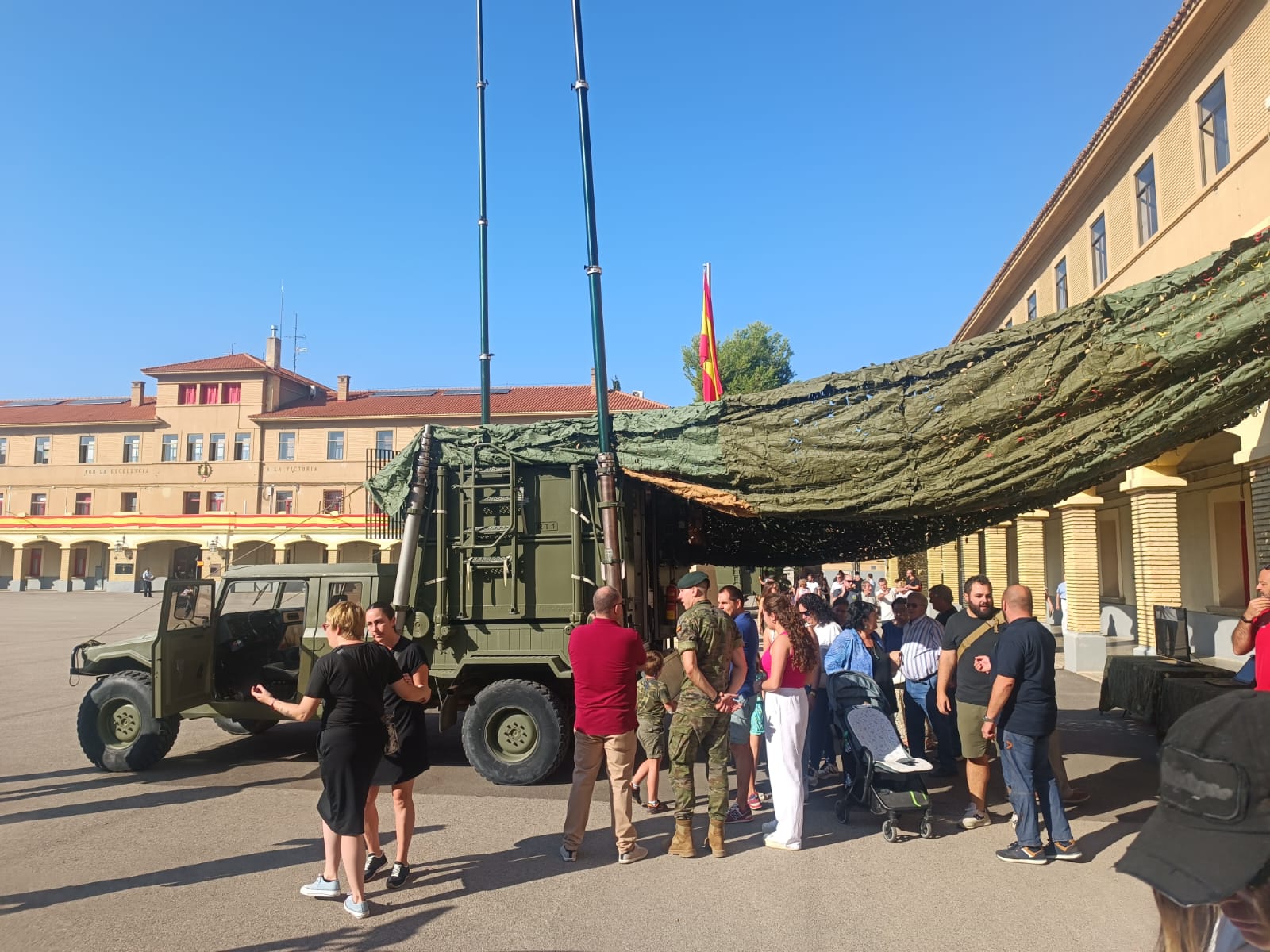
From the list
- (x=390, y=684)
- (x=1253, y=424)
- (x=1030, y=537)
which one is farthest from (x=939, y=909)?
(x=1030, y=537)

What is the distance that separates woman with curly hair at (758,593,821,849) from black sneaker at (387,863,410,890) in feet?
7.76

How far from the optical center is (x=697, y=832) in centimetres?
620

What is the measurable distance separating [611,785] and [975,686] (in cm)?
275

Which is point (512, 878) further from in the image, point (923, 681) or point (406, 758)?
point (923, 681)

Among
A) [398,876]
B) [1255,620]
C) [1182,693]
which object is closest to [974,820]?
[1255,620]

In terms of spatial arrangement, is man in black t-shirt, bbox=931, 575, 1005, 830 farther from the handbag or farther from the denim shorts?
the handbag

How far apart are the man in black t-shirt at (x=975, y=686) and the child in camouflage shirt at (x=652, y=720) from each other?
2.15m

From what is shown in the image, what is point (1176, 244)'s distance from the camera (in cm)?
1360

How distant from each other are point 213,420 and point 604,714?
185 feet

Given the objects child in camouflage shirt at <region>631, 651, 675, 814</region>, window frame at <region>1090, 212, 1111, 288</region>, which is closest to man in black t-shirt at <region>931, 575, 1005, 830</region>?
child in camouflage shirt at <region>631, 651, 675, 814</region>

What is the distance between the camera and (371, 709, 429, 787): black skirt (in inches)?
197

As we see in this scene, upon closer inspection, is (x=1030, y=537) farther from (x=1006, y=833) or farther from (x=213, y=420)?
(x=213, y=420)

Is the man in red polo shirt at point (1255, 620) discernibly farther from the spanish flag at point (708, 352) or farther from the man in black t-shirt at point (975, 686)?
the spanish flag at point (708, 352)

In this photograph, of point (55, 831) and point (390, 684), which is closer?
point (390, 684)
